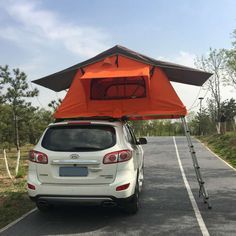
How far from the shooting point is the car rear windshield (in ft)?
23.8

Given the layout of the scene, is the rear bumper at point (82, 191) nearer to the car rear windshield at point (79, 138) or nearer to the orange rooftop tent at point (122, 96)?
the car rear windshield at point (79, 138)

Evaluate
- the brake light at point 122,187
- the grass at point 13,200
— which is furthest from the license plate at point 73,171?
the grass at point 13,200

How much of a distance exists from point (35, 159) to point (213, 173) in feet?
27.9

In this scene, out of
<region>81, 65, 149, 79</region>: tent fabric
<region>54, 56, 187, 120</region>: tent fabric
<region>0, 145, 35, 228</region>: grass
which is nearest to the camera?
<region>0, 145, 35, 228</region>: grass

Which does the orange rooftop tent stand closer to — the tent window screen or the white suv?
the tent window screen

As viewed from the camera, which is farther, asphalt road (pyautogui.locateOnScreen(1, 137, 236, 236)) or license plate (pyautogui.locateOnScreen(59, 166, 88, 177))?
license plate (pyautogui.locateOnScreen(59, 166, 88, 177))

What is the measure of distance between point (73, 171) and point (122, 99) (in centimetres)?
241

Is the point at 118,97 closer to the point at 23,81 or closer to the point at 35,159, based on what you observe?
the point at 35,159

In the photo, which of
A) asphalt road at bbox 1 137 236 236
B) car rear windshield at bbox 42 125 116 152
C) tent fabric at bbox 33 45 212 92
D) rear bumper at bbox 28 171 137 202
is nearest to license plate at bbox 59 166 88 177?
rear bumper at bbox 28 171 137 202

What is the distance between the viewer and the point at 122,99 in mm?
8930

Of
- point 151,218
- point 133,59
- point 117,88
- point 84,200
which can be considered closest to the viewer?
point 84,200

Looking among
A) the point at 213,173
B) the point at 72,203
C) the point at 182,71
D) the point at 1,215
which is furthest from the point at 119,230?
the point at 213,173

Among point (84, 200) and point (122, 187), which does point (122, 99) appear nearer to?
point (122, 187)

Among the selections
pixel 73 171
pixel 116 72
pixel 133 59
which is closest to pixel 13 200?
pixel 73 171
